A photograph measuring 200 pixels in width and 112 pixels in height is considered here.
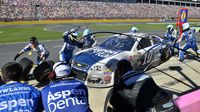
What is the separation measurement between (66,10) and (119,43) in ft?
180

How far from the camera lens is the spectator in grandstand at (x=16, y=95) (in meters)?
3.54

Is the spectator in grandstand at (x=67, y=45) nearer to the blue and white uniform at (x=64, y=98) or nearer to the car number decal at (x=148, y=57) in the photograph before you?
the car number decal at (x=148, y=57)

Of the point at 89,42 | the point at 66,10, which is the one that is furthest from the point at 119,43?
the point at 66,10

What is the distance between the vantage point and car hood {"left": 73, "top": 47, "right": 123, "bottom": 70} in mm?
9172

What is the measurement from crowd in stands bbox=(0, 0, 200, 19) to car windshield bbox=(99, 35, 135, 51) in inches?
1720

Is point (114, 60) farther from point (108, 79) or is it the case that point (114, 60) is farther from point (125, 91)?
point (125, 91)

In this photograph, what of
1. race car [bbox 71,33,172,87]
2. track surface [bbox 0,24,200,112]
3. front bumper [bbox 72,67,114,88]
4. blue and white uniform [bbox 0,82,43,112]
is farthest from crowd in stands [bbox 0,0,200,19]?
blue and white uniform [bbox 0,82,43,112]

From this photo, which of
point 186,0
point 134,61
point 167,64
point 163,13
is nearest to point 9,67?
point 134,61

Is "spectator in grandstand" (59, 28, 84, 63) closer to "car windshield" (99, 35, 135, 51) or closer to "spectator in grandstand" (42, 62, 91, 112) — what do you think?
"car windshield" (99, 35, 135, 51)

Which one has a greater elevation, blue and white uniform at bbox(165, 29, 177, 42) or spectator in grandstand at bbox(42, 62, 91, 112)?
→ spectator in grandstand at bbox(42, 62, 91, 112)

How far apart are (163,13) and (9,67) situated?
291ft

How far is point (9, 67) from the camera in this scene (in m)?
3.67

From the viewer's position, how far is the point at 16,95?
3.55 meters

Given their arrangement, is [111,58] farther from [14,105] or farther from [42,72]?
[14,105]
